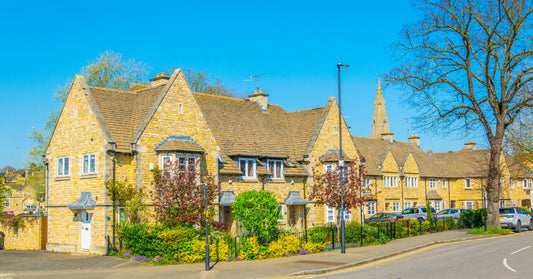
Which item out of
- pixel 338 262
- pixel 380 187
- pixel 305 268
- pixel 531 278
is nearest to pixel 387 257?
pixel 338 262

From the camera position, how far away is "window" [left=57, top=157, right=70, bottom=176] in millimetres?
31516

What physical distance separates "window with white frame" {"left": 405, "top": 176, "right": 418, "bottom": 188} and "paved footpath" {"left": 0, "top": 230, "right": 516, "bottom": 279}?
34.8 metres

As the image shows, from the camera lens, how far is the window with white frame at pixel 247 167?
113 feet

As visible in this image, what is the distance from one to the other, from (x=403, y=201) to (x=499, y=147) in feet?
79.7

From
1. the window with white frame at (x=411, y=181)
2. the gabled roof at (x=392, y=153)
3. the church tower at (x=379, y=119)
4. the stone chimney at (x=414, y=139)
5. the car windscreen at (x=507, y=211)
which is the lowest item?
the car windscreen at (x=507, y=211)

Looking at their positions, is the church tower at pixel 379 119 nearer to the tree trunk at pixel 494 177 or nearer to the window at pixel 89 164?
the tree trunk at pixel 494 177

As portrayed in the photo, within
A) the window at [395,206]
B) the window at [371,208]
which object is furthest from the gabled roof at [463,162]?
the window at [371,208]

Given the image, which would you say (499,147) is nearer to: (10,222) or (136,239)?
(136,239)

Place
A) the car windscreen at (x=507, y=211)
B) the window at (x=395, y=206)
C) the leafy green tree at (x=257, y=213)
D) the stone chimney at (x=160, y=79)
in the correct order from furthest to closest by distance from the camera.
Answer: the window at (x=395, y=206), the car windscreen at (x=507, y=211), the stone chimney at (x=160, y=79), the leafy green tree at (x=257, y=213)

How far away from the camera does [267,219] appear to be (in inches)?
1048

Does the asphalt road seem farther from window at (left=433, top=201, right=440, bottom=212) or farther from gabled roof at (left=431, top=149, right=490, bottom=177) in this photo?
gabled roof at (left=431, top=149, right=490, bottom=177)

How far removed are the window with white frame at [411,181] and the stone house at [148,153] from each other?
26708mm

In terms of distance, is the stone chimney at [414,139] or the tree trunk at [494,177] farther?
the stone chimney at [414,139]

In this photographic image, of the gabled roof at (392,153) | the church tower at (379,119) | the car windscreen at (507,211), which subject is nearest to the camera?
the car windscreen at (507,211)
